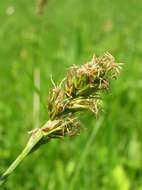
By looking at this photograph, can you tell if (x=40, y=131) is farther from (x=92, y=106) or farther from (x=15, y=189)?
(x=15, y=189)

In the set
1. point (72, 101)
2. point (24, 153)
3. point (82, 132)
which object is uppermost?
point (72, 101)

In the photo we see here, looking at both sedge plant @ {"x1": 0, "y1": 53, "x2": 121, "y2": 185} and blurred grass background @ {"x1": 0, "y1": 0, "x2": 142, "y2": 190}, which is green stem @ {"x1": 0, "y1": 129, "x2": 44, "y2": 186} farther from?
blurred grass background @ {"x1": 0, "y1": 0, "x2": 142, "y2": 190}

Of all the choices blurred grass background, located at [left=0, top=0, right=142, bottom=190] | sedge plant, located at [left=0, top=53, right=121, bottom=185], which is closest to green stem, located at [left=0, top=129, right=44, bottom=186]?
sedge plant, located at [left=0, top=53, right=121, bottom=185]

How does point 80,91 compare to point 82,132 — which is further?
point 82,132

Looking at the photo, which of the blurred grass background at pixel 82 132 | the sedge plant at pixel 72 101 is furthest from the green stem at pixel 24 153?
the blurred grass background at pixel 82 132

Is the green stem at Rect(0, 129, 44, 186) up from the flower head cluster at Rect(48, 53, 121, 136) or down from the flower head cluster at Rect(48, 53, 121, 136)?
down

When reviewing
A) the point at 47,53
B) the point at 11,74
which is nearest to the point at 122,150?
the point at 11,74

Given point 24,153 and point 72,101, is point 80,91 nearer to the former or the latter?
point 72,101

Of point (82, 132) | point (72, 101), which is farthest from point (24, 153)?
point (82, 132)
